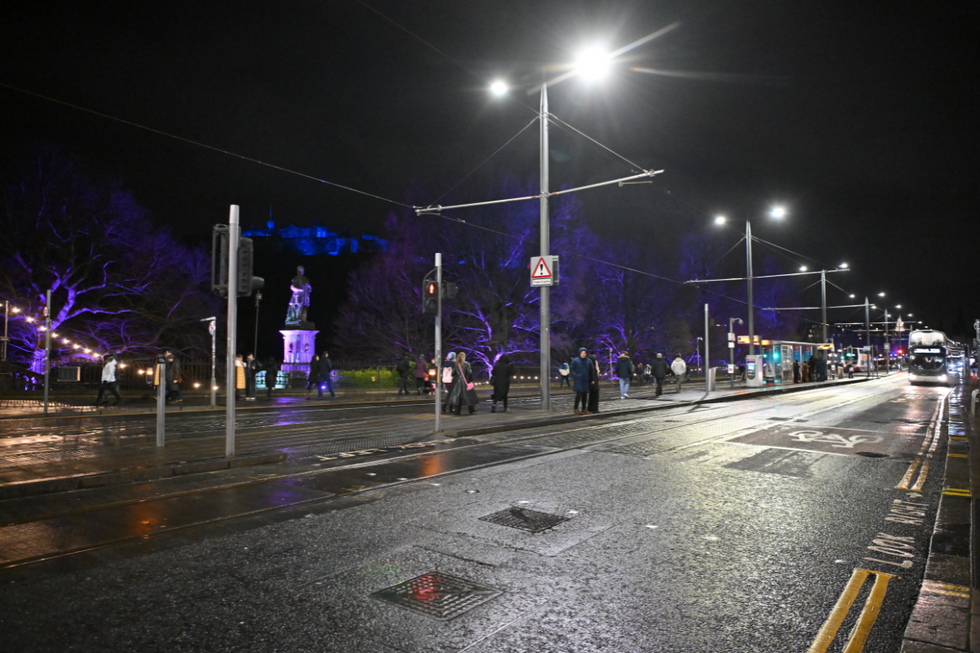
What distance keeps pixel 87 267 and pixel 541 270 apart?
2221cm

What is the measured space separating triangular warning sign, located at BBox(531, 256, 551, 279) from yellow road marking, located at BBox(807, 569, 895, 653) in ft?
45.2

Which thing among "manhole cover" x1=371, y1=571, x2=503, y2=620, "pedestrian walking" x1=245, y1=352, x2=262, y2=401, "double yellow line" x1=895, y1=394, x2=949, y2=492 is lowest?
"double yellow line" x1=895, y1=394, x2=949, y2=492

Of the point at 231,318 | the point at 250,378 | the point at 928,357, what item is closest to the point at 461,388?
the point at 231,318

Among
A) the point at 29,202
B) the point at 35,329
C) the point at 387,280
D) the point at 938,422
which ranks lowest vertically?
the point at 938,422

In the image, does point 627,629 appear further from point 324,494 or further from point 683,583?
point 324,494

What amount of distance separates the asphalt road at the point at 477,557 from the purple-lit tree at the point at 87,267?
2513 cm

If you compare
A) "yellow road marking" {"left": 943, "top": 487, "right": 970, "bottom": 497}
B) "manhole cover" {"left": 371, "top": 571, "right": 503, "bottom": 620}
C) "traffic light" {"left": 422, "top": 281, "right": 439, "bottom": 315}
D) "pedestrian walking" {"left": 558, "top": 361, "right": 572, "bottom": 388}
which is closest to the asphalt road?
"manhole cover" {"left": 371, "top": 571, "right": 503, "bottom": 620}

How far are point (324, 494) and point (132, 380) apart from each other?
81.9ft

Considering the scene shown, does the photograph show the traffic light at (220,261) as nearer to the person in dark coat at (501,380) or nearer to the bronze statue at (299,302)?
the person in dark coat at (501,380)

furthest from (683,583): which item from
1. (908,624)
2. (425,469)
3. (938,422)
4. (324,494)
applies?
(938,422)

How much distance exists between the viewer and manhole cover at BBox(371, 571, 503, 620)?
396cm

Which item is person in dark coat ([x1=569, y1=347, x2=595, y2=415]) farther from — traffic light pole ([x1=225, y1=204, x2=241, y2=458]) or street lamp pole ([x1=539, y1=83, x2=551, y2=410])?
traffic light pole ([x1=225, y1=204, x2=241, y2=458])

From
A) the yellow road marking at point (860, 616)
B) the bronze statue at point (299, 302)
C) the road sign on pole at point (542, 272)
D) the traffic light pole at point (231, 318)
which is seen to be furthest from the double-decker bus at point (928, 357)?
the traffic light pole at point (231, 318)

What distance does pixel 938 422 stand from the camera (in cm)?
1661
